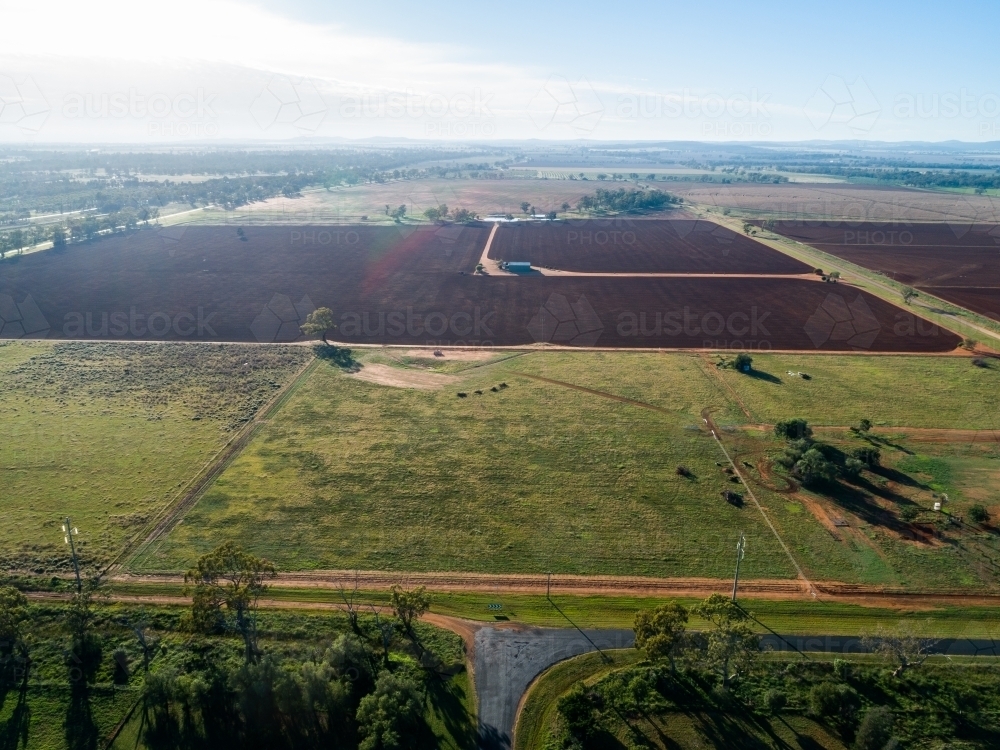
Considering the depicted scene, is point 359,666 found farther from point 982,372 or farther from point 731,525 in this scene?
point 982,372

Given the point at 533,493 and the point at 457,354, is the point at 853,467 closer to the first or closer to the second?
the point at 533,493

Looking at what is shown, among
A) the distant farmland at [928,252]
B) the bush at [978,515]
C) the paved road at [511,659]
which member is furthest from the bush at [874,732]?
the distant farmland at [928,252]

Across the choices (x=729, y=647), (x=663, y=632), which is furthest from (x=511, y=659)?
(x=729, y=647)

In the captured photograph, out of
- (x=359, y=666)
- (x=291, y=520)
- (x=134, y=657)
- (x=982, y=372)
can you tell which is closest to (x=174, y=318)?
(x=291, y=520)

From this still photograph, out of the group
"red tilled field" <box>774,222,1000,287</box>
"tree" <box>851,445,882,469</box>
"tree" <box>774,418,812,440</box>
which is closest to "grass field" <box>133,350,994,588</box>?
"tree" <box>774,418,812,440</box>

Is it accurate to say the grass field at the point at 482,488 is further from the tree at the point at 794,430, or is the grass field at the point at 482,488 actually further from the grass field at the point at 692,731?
the grass field at the point at 692,731
